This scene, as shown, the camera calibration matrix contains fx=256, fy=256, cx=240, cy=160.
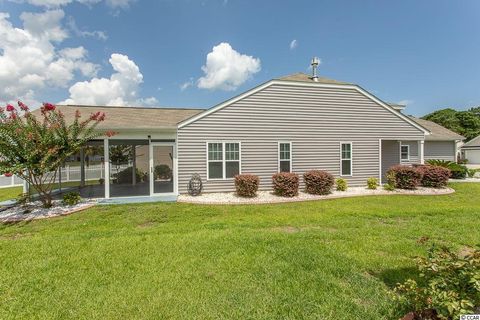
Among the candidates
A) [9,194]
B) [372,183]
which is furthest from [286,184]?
[9,194]

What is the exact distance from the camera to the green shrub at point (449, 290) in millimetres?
1977

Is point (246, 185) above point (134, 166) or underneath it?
underneath

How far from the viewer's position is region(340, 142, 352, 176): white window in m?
12.5

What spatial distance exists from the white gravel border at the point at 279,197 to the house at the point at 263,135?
71 cm

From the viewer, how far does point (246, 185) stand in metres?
10.1

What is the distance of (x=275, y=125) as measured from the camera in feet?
38.4

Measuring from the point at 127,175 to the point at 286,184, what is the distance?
369 inches

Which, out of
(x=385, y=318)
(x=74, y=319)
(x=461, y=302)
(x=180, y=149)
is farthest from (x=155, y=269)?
(x=180, y=149)

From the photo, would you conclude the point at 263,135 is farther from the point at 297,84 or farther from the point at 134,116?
the point at 134,116

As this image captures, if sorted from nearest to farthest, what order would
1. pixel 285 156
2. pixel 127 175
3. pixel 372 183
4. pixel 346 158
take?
pixel 372 183 → pixel 285 156 → pixel 346 158 → pixel 127 175

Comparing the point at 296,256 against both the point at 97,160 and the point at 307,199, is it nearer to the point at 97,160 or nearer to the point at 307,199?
the point at 307,199

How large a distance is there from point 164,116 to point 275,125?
17.9 feet

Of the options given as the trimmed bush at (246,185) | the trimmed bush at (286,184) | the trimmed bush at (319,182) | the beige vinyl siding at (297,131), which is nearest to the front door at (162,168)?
the beige vinyl siding at (297,131)

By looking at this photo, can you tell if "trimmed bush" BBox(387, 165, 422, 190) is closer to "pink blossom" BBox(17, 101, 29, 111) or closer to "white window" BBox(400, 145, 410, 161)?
"white window" BBox(400, 145, 410, 161)
